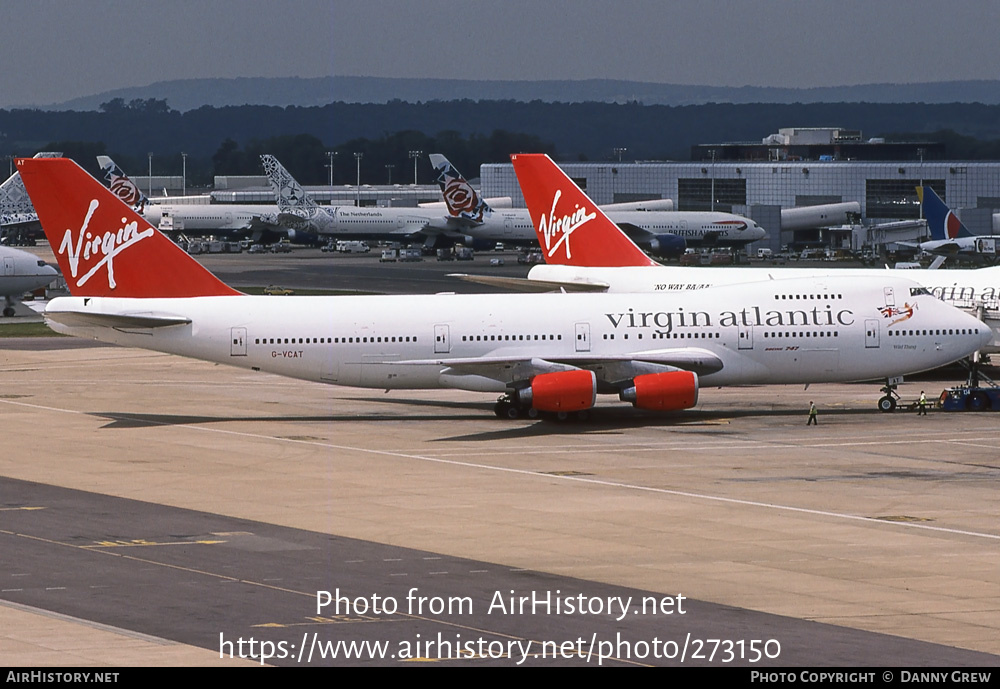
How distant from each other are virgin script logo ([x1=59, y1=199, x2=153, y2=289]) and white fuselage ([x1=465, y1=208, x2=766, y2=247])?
396 feet

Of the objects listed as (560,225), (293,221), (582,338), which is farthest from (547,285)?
(293,221)

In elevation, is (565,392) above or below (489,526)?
above

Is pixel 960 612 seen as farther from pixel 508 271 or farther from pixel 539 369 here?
pixel 508 271

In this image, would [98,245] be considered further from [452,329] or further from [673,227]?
[673,227]

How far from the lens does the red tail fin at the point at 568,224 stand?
79688 mm

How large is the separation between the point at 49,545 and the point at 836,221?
171 metres

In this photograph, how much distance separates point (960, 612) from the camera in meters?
29.8

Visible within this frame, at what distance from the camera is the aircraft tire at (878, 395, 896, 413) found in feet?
202

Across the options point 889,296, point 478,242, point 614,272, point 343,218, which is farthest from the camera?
point 343,218

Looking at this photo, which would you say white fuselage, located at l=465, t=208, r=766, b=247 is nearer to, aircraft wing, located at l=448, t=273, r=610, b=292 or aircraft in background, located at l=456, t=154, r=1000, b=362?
aircraft in background, located at l=456, t=154, r=1000, b=362

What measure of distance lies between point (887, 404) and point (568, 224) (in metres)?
24.0

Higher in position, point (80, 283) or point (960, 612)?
point (80, 283)

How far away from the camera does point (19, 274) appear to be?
371ft
